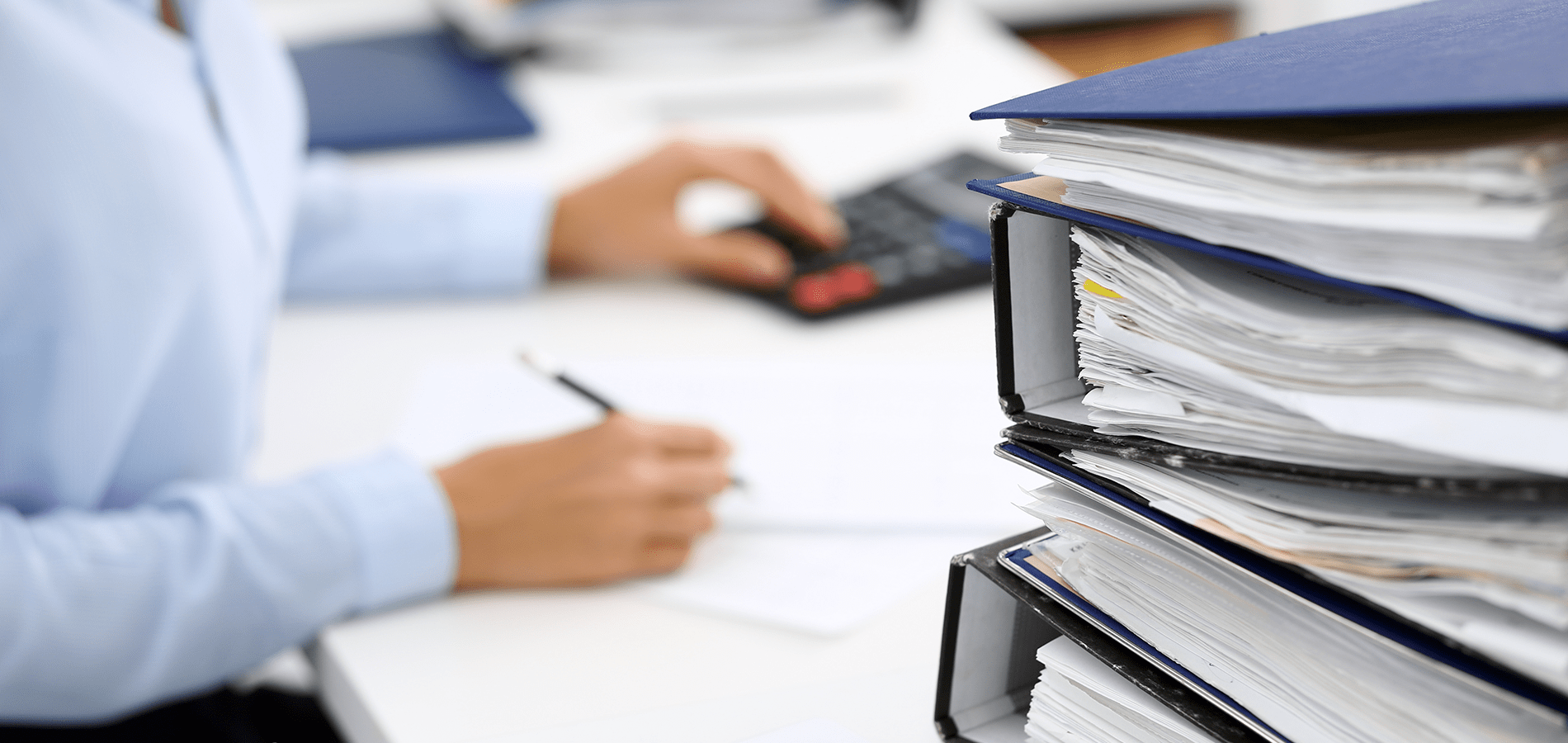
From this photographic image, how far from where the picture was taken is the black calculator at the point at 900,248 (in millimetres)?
974

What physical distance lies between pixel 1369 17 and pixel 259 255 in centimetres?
66

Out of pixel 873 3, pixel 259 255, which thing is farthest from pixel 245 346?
pixel 873 3

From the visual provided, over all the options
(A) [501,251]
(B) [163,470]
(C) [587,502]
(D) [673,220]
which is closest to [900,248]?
(D) [673,220]

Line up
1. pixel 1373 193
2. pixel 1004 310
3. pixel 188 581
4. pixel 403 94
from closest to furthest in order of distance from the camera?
pixel 1373 193 < pixel 1004 310 < pixel 188 581 < pixel 403 94

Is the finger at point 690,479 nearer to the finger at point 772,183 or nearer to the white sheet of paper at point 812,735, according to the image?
the white sheet of paper at point 812,735

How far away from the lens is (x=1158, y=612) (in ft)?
1.37

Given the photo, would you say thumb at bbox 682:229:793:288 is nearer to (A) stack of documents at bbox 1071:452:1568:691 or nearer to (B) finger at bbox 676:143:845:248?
(B) finger at bbox 676:143:845:248

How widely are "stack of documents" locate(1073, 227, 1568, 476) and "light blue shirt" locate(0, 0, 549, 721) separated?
0.41 m

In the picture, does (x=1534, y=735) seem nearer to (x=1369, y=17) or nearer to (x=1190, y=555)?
(x=1190, y=555)

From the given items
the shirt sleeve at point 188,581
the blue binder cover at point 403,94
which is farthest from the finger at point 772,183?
the shirt sleeve at point 188,581

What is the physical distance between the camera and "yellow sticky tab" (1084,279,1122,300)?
1.32ft

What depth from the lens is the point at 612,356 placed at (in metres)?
0.94

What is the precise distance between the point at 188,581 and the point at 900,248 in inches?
23.5

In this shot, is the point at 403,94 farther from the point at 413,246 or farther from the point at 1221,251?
the point at 1221,251
